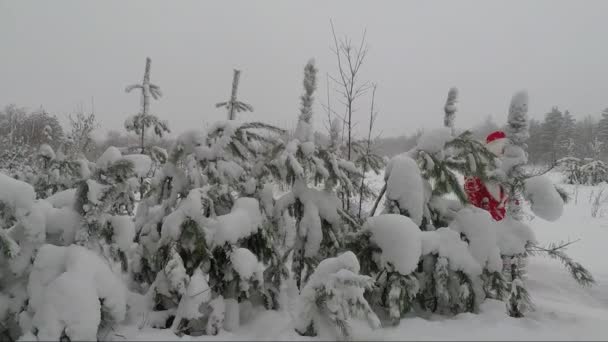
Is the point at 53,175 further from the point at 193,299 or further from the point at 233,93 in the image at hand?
the point at 193,299

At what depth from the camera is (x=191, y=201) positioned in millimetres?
2479

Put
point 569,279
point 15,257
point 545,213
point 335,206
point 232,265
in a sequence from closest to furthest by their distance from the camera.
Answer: point 15,257 < point 232,265 < point 545,213 < point 335,206 < point 569,279

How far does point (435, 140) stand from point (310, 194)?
47.4 inches

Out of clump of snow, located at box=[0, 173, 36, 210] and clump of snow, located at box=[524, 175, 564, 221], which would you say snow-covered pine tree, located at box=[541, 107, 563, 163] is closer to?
clump of snow, located at box=[524, 175, 564, 221]

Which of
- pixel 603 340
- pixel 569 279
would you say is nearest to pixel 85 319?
pixel 603 340

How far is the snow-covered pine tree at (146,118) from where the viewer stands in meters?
5.50

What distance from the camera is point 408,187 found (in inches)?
106

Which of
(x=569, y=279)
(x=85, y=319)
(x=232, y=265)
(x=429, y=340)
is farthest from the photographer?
(x=569, y=279)

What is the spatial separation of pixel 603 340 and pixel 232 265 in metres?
A: 2.50

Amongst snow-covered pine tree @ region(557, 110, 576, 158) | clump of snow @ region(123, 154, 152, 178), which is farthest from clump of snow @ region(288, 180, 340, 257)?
snow-covered pine tree @ region(557, 110, 576, 158)

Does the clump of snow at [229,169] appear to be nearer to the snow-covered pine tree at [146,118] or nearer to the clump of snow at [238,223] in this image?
the clump of snow at [238,223]

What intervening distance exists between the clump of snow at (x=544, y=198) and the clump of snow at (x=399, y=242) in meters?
1.10

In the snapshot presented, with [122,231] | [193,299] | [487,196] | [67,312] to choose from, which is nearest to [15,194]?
[122,231]

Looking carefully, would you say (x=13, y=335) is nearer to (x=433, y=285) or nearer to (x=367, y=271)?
(x=367, y=271)
